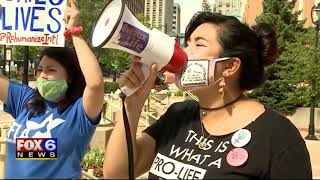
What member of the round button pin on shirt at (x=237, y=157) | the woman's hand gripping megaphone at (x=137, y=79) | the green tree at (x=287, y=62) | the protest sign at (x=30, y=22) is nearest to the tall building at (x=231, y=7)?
the green tree at (x=287, y=62)

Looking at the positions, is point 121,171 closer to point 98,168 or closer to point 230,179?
point 230,179

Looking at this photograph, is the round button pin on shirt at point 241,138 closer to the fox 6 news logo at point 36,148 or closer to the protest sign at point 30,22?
the fox 6 news logo at point 36,148

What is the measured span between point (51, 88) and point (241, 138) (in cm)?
122

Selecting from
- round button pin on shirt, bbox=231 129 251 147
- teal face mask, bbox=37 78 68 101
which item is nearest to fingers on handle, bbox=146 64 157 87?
round button pin on shirt, bbox=231 129 251 147

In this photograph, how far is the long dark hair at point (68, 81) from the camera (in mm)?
2750

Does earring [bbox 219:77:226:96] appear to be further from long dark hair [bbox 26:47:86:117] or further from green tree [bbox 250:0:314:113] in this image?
green tree [bbox 250:0:314:113]

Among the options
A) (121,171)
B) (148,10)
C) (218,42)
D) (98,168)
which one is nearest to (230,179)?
(121,171)

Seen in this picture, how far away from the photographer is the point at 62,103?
279 cm

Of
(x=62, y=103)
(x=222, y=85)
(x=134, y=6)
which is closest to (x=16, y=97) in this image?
(x=62, y=103)

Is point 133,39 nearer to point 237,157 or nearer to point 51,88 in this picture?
point 237,157

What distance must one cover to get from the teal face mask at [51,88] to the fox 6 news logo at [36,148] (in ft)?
1.15

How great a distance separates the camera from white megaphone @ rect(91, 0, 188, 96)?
1.67 metres

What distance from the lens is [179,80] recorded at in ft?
6.68

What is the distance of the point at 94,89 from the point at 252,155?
0.94m
